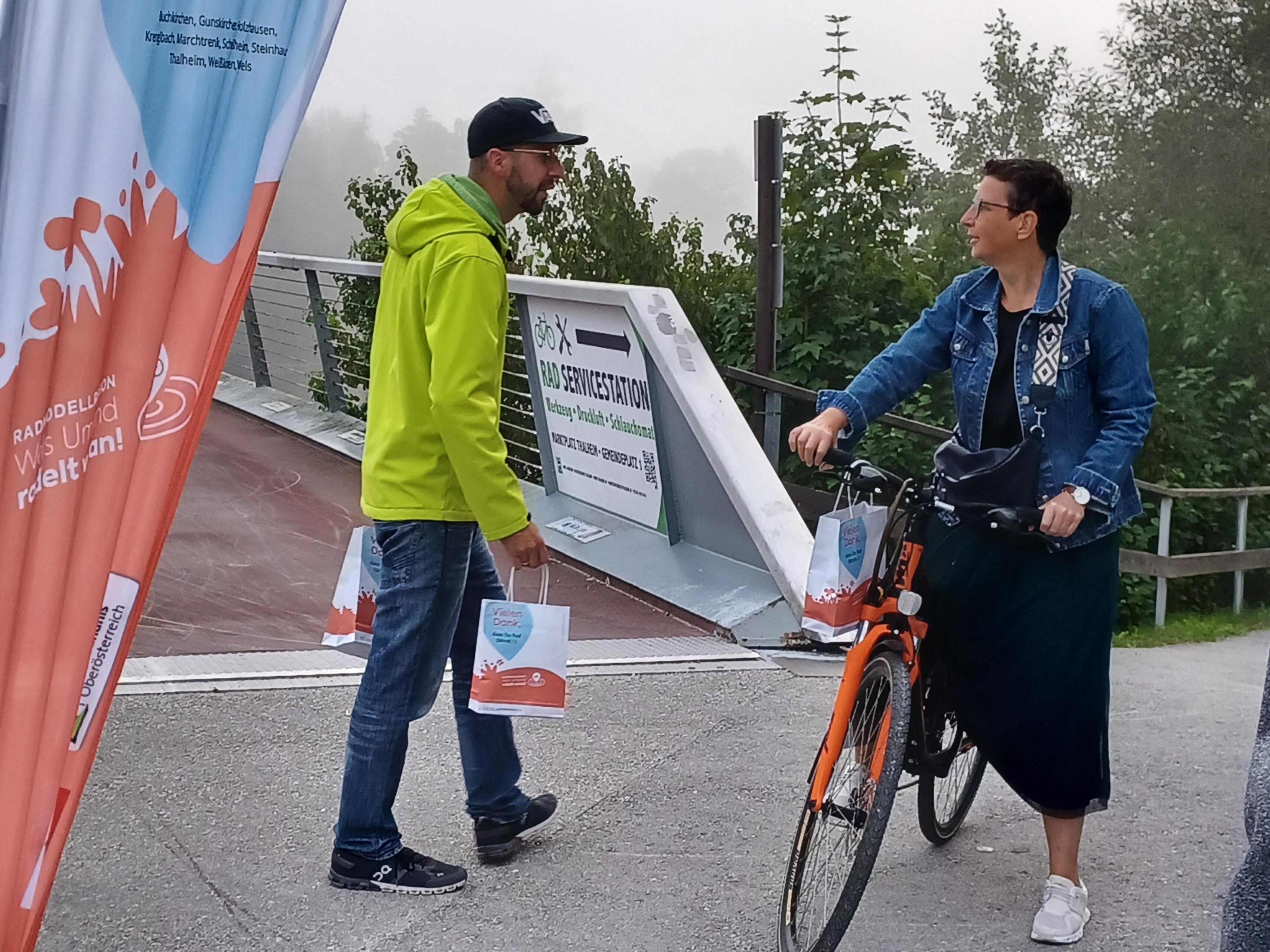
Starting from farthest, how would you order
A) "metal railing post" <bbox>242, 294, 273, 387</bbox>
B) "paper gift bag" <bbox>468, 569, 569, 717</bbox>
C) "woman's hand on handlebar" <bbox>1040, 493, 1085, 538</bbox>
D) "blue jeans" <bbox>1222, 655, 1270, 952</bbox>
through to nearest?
"metal railing post" <bbox>242, 294, 273, 387</bbox>, "paper gift bag" <bbox>468, 569, 569, 717</bbox>, "woman's hand on handlebar" <bbox>1040, 493, 1085, 538</bbox>, "blue jeans" <bbox>1222, 655, 1270, 952</bbox>

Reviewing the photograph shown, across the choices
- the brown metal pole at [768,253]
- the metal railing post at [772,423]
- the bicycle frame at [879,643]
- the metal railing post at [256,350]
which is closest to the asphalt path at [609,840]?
the bicycle frame at [879,643]

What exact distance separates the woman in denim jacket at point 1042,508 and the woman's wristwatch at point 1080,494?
0.03 metres

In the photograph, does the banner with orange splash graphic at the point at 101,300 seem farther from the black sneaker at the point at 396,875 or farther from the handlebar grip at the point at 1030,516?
the handlebar grip at the point at 1030,516

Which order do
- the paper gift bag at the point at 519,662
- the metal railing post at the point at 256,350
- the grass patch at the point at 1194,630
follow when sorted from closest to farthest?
the paper gift bag at the point at 519,662
the grass patch at the point at 1194,630
the metal railing post at the point at 256,350

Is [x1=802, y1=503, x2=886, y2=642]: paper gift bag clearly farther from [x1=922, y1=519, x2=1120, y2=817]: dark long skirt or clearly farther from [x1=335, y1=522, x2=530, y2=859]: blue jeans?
[x1=335, y1=522, x2=530, y2=859]: blue jeans

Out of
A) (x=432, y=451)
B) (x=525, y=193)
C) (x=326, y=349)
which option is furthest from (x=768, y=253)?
(x=432, y=451)

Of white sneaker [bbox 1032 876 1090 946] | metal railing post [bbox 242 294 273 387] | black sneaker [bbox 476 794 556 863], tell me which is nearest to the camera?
white sneaker [bbox 1032 876 1090 946]

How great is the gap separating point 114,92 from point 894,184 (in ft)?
50.3

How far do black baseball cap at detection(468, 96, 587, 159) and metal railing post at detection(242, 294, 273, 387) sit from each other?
957 cm

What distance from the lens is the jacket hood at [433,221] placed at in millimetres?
3652

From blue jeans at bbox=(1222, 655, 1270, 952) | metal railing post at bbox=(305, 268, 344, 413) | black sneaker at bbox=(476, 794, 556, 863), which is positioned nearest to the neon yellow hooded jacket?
black sneaker at bbox=(476, 794, 556, 863)

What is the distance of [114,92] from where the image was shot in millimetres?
2289

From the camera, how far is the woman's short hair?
356 centimetres

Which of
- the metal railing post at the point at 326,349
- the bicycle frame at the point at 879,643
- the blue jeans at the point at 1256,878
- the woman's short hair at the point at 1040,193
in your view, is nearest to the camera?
the blue jeans at the point at 1256,878
